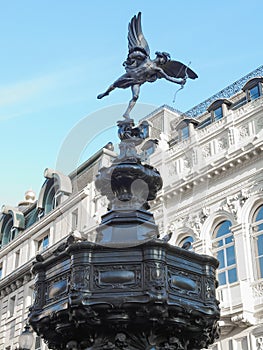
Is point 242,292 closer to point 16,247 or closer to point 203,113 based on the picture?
point 203,113

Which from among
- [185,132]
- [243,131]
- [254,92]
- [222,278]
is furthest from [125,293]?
[185,132]

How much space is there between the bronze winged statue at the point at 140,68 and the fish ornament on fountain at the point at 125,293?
Answer: 1831 millimetres

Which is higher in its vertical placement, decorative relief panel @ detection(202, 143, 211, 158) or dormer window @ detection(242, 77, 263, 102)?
dormer window @ detection(242, 77, 263, 102)

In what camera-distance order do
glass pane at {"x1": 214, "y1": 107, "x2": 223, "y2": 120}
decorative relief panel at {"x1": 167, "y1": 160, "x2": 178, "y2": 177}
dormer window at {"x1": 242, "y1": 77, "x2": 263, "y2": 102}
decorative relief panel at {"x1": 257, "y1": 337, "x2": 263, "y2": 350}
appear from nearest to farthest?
decorative relief panel at {"x1": 257, "y1": 337, "x2": 263, "y2": 350} → decorative relief panel at {"x1": 167, "y1": 160, "x2": 178, "y2": 177} → dormer window at {"x1": 242, "y1": 77, "x2": 263, "y2": 102} → glass pane at {"x1": 214, "y1": 107, "x2": 223, "y2": 120}

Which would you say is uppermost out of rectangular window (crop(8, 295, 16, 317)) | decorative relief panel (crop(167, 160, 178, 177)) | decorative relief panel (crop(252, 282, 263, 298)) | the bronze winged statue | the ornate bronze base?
decorative relief panel (crop(167, 160, 178, 177))

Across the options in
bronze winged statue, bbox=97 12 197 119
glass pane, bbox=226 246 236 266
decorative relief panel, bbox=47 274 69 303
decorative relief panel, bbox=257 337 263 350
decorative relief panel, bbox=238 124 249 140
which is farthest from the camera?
decorative relief panel, bbox=238 124 249 140

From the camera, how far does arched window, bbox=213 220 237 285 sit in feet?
80.1

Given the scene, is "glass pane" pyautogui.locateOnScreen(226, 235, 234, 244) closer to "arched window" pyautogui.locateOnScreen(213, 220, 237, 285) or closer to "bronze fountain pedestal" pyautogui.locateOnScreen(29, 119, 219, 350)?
"arched window" pyautogui.locateOnScreen(213, 220, 237, 285)

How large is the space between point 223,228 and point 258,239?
80.0 inches

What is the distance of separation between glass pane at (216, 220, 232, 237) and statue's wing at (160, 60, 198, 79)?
57.0 feet

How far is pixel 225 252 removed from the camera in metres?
25.2

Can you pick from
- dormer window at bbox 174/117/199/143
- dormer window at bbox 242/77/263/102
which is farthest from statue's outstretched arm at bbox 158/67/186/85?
dormer window at bbox 174/117/199/143

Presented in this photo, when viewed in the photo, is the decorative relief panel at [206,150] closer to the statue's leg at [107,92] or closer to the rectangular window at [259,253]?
the rectangular window at [259,253]

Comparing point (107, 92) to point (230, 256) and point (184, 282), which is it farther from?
point (230, 256)
